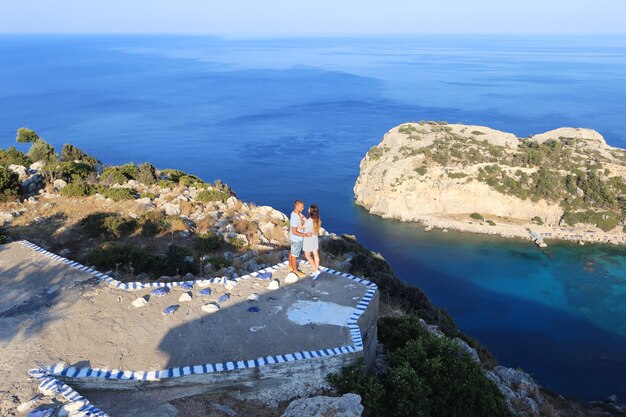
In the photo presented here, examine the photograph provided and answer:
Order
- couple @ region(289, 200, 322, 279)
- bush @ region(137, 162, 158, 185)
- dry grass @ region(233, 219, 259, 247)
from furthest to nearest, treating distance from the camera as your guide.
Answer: bush @ region(137, 162, 158, 185), dry grass @ region(233, 219, 259, 247), couple @ region(289, 200, 322, 279)

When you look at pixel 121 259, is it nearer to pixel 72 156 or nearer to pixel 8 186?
pixel 8 186

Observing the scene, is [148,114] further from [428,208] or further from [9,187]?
[9,187]

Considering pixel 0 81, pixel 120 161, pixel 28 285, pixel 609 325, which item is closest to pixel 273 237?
pixel 28 285

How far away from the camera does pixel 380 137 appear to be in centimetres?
8738

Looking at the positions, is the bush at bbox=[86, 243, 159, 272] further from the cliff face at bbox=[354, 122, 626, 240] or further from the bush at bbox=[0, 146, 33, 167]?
the cliff face at bbox=[354, 122, 626, 240]

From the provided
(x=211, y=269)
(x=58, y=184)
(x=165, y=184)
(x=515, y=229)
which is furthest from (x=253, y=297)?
(x=515, y=229)

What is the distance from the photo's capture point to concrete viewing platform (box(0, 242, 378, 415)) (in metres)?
7.91

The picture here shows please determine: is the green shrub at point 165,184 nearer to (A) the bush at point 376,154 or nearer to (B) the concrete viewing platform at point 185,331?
(B) the concrete viewing platform at point 185,331

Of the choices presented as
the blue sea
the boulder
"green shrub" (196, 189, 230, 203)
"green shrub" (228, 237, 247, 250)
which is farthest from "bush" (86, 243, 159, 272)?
the blue sea

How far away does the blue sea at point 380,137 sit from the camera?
33094mm

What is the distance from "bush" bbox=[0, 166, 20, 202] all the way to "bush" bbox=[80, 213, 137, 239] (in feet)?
15.6

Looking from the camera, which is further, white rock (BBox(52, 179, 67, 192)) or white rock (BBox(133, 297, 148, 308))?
white rock (BBox(52, 179, 67, 192))

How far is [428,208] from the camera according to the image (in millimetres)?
55719

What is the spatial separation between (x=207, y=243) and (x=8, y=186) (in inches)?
410
